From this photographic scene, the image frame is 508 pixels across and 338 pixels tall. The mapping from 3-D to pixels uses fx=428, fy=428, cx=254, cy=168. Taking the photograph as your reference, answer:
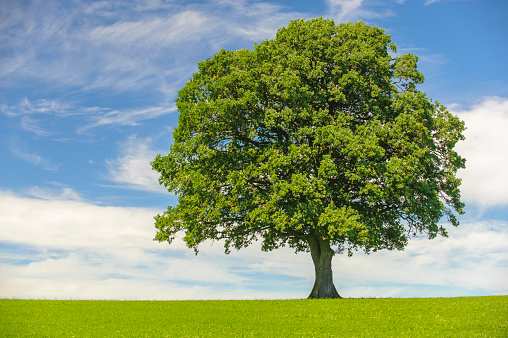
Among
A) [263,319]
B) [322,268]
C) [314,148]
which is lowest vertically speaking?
[263,319]

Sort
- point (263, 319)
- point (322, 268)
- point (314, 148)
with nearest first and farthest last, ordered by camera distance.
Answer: point (263, 319) < point (314, 148) < point (322, 268)

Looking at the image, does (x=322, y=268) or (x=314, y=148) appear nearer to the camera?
(x=314, y=148)

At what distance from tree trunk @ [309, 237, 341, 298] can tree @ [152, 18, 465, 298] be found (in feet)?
0.25

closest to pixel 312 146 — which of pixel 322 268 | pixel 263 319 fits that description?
pixel 322 268

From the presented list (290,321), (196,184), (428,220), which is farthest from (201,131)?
(428,220)

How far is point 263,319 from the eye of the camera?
21531 mm

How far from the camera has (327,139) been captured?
91.7ft

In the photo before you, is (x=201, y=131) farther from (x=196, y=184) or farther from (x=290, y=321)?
(x=290, y=321)

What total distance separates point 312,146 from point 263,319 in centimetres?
1316

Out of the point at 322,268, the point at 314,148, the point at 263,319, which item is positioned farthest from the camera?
the point at 322,268

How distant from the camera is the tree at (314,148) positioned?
28.0m

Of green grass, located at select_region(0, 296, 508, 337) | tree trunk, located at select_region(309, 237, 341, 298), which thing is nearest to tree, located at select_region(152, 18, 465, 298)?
tree trunk, located at select_region(309, 237, 341, 298)

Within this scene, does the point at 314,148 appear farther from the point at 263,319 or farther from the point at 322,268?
the point at 263,319

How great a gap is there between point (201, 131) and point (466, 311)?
19841mm
